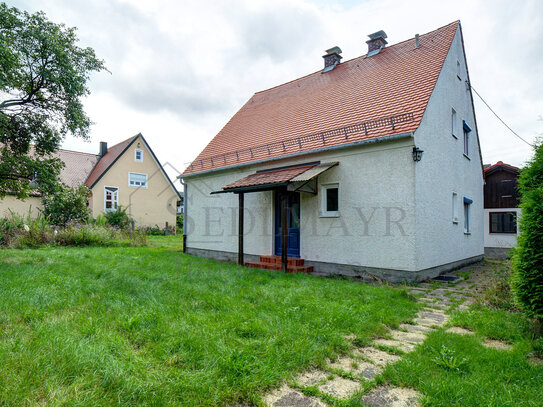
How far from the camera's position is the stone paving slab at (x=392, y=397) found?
2404 mm

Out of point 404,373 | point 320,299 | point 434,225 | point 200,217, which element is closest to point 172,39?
point 200,217

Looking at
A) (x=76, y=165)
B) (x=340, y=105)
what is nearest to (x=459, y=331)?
(x=340, y=105)

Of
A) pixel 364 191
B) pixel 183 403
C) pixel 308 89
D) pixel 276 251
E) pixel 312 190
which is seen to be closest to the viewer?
pixel 183 403

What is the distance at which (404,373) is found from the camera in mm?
2822

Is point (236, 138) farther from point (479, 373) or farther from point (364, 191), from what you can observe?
point (479, 373)

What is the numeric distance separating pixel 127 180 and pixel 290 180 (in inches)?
844

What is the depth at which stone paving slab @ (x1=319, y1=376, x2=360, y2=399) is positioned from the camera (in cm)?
254

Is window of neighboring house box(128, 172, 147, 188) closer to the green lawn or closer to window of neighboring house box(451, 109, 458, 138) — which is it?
the green lawn

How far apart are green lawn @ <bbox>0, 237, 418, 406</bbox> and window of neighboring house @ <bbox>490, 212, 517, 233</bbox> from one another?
17.3 meters

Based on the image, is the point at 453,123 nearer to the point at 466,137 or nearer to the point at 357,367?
the point at 466,137

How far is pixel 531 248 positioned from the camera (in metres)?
3.88

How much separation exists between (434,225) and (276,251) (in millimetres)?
4786

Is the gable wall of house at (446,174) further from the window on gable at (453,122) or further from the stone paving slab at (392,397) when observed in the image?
the stone paving slab at (392,397)

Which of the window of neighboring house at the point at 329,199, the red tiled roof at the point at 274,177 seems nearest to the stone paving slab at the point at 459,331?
the window of neighboring house at the point at 329,199
